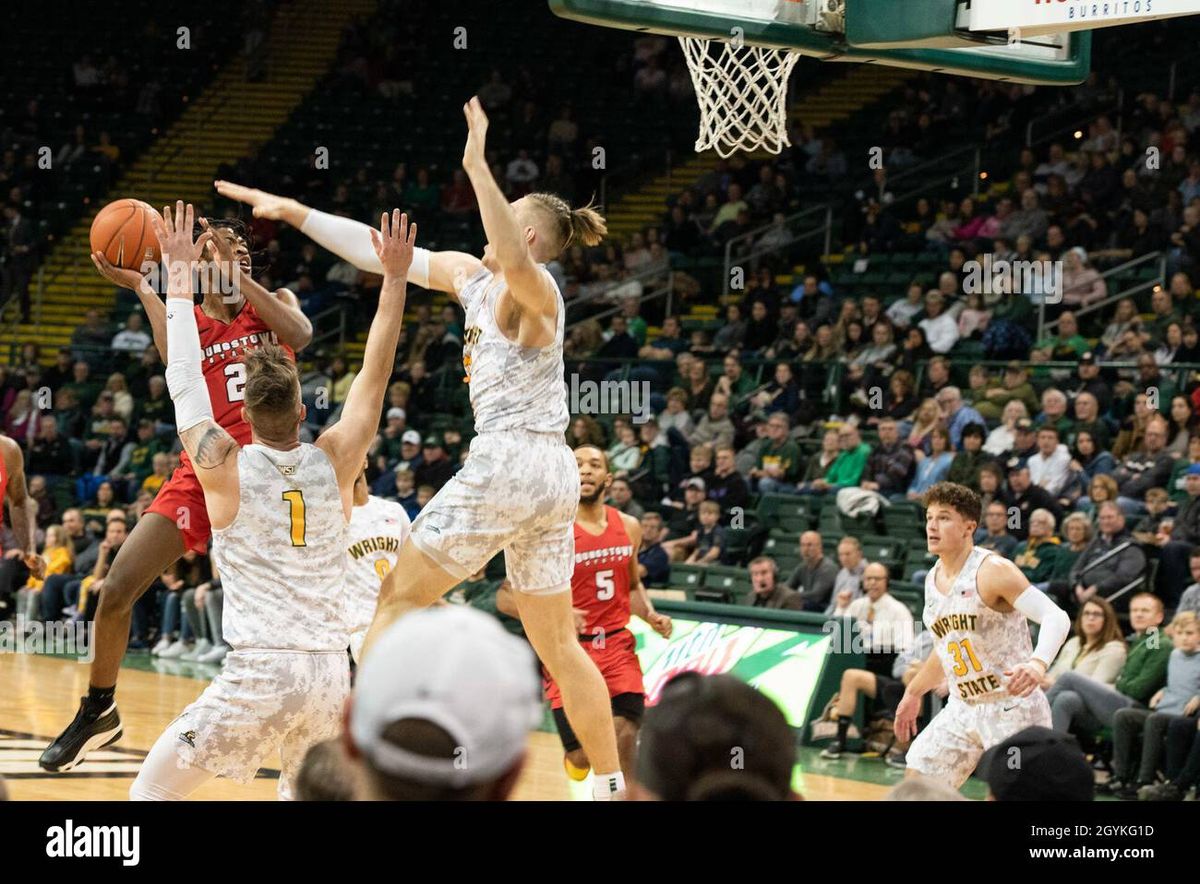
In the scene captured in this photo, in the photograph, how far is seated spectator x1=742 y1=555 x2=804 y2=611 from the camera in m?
12.8

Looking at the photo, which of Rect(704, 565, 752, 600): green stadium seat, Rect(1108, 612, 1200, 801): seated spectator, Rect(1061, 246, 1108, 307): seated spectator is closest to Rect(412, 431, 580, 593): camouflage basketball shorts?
Rect(1108, 612, 1200, 801): seated spectator

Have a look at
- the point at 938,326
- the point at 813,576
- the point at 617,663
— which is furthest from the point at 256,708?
the point at 938,326

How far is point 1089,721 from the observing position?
35.1 ft

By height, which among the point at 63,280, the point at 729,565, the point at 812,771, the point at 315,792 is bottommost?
the point at 812,771

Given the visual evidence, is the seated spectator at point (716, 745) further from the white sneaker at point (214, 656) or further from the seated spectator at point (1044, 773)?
the white sneaker at point (214, 656)

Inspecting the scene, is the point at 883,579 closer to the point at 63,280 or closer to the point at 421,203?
the point at 421,203

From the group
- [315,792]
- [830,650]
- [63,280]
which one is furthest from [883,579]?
[63,280]

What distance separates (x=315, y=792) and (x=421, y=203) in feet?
64.2

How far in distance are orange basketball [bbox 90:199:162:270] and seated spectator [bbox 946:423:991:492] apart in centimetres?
768

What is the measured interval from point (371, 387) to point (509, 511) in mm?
974

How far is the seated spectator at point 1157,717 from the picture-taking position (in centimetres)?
1012

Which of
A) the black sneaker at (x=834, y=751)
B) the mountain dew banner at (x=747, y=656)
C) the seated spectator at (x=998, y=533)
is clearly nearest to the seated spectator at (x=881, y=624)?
the mountain dew banner at (x=747, y=656)

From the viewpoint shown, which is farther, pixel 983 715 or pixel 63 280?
pixel 63 280

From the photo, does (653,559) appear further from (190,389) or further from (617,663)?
(190,389)
